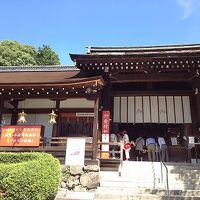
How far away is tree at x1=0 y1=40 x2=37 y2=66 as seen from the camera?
42588 mm

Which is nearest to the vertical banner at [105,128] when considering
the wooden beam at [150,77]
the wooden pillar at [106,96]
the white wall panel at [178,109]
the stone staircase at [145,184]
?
the wooden pillar at [106,96]

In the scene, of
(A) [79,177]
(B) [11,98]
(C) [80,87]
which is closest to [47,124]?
(B) [11,98]

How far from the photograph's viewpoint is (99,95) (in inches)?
560

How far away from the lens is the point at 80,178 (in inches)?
476

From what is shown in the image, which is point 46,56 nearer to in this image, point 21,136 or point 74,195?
point 21,136

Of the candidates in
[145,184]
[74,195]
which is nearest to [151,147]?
[145,184]

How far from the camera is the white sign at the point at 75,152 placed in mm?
12516

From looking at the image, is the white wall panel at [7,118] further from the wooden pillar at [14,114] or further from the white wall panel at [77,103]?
the white wall panel at [77,103]

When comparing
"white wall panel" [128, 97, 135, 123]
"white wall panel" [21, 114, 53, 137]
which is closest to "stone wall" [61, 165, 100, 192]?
"white wall panel" [21, 114, 53, 137]

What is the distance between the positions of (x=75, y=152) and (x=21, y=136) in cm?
274

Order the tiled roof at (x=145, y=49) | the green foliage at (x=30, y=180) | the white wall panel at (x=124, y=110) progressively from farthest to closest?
the tiled roof at (x=145, y=49) → the white wall panel at (x=124, y=110) → the green foliage at (x=30, y=180)

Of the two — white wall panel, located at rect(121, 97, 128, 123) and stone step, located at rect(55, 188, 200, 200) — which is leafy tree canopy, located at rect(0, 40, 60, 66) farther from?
stone step, located at rect(55, 188, 200, 200)

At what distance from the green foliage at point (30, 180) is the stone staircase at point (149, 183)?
1.63 meters

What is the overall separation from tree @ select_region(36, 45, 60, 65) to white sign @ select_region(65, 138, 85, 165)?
36.2 meters
